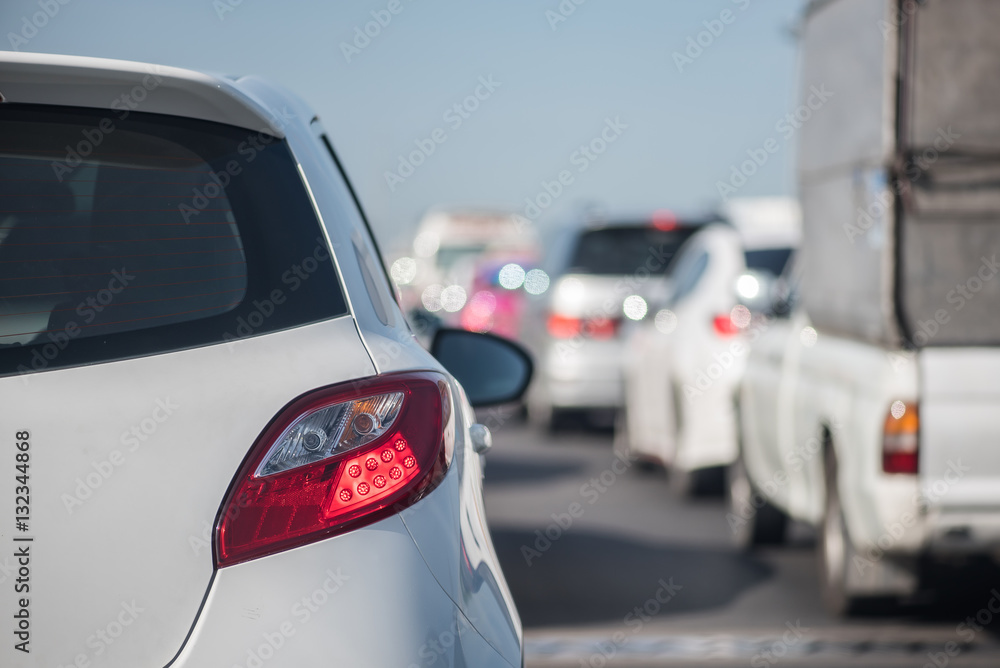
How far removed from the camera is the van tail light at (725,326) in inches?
380

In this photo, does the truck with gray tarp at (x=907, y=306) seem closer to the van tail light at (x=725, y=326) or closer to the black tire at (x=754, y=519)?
the black tire at (x=754, y=519)

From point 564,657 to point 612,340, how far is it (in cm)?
807

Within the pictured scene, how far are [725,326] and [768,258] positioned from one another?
4.65 ft

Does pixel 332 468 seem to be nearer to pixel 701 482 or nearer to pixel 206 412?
pixel 206 412

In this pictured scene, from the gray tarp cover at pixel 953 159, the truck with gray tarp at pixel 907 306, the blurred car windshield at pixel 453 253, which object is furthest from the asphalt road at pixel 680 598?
the blurred car windshield at pixel 453 253

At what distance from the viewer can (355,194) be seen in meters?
3.18

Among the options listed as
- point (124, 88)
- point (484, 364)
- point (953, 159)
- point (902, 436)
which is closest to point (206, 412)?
point (124, 88)

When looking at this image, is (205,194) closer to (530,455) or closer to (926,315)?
(926,315)

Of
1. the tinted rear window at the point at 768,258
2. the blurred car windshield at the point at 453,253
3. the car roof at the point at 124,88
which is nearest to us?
the car roof at the point at 124,88

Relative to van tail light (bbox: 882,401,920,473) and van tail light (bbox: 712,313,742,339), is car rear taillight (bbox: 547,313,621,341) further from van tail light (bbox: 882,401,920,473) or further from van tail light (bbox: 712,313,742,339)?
van tail light (bbox: 882,401,920,473)

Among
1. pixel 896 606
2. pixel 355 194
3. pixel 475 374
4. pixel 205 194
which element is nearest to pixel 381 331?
pixel 205 194

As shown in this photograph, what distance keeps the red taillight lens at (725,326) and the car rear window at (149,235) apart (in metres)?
7.41

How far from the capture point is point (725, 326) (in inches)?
381

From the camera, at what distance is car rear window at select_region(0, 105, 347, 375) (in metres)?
2.26
